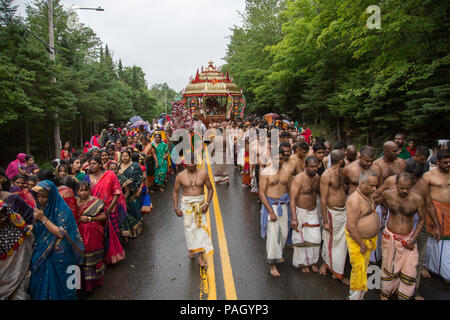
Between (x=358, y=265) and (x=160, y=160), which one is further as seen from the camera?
(x=160, y=160)

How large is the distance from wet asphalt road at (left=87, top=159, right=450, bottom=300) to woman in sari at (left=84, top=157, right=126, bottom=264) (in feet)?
0.77

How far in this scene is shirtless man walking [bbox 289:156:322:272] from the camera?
465 centimetres

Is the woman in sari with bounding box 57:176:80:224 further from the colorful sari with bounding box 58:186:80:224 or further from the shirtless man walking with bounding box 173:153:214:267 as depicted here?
the shirtless man walking with bounding box 173:153:214:267

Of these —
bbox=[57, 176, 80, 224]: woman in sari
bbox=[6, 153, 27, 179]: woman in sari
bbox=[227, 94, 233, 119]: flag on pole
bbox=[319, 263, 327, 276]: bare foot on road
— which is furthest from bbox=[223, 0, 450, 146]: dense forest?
bbox=[6, 153, 27, 179]: woman in sari

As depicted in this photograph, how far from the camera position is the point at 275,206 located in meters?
4.76

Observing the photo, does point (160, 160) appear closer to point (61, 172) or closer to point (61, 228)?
point (61, 172)

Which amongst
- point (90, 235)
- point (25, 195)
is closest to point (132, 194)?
point (90, 235)

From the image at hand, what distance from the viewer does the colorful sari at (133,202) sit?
243 inches

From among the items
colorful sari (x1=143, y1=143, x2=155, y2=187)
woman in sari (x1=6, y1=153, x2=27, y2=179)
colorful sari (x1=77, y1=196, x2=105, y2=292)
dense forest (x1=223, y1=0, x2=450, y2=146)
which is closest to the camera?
colorful sari (x1=77, y1=196, x2=105, y2=292)

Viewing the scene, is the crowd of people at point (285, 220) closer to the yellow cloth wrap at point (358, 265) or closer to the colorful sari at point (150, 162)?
the yellow cloth wrap at point (358, 265)

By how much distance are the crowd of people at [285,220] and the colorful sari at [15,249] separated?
10 millimetres

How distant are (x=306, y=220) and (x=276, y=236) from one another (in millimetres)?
540

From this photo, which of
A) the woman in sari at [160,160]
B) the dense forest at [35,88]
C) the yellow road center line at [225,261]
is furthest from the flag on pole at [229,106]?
the yellow road center line at [225,261]

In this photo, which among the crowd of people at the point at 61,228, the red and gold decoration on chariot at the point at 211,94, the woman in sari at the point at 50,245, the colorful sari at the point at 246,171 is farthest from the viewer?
the red and gold decoration on chariot at the point at 211,94
